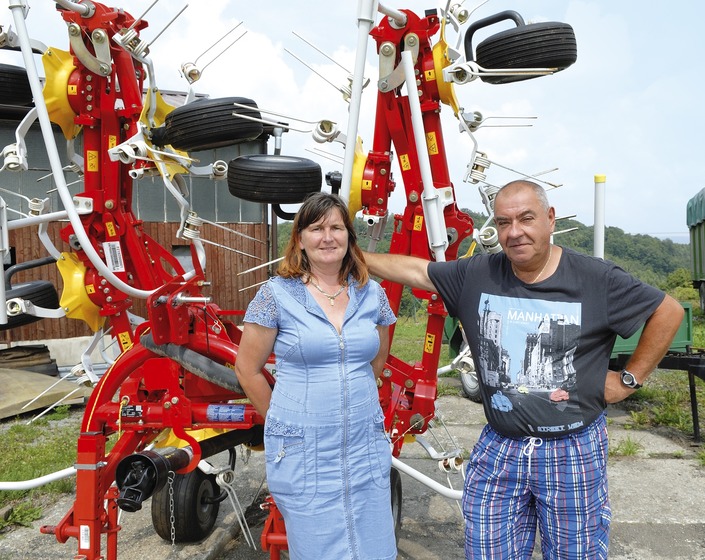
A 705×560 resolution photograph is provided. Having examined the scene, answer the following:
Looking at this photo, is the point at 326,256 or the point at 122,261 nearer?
the point at 326,256

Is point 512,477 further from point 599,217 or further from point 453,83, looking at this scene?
point 453,83

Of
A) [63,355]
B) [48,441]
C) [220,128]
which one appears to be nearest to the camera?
[220,128]

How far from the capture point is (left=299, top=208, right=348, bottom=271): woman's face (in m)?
2.13

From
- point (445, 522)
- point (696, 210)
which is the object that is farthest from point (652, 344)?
point (696, 210)

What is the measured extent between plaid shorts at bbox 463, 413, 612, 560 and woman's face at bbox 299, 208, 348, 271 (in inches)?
35.0

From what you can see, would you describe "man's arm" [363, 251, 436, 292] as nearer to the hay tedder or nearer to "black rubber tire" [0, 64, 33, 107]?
the hay tedder

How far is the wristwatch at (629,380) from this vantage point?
2.16m

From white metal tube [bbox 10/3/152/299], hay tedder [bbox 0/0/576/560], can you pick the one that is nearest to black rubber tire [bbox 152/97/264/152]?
hay tedder [bbox 0/0/576/560]

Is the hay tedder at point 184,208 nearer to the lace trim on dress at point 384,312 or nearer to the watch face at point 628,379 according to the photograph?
the lace trim on dress at point 384,312

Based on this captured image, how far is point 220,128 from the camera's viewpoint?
9.51 feet

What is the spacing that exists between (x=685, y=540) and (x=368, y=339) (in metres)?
2.89

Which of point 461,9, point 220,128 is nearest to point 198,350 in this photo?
point 220,128

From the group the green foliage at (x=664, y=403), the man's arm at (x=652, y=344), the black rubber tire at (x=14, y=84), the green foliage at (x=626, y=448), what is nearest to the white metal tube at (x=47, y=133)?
the black rubber tire at (x=14, y=84)

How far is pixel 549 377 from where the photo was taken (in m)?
2.08
